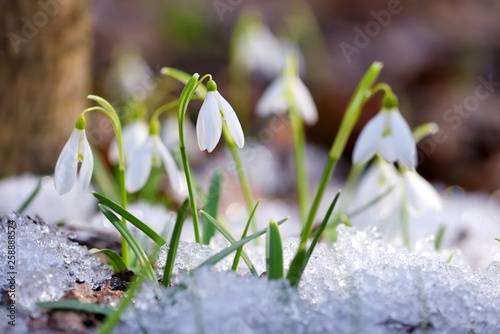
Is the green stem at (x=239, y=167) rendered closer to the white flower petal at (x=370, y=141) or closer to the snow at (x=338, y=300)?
the white flower petal at (x=370, y=141)

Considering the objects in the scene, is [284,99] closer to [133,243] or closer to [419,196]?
[419,196]

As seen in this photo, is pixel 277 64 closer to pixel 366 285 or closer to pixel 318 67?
pixel 318 67

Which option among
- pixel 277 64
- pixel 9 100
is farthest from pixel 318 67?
pixel 9 100

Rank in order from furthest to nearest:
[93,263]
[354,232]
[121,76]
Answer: [121,76], [354,232], [93,263]

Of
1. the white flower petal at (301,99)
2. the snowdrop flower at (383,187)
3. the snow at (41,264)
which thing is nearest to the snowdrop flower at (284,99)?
the white flower petal at (301,99)

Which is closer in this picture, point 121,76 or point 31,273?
point 31,273

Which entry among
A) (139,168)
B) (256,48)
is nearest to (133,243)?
(139,168)

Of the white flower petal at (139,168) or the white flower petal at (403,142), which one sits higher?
the white flower petal at (403,142)

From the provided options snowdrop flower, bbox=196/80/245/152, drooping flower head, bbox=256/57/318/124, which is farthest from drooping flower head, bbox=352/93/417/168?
drooping flower head, bbox=256/57/318/124
